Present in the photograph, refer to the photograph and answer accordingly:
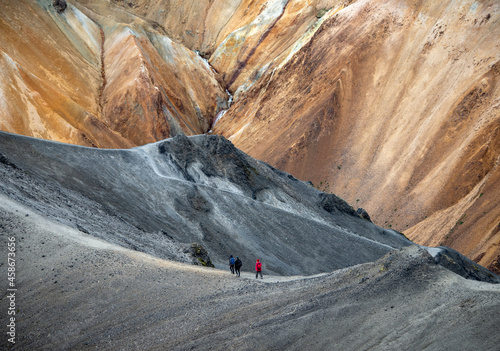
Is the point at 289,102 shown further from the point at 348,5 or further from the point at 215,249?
the point at 215,249

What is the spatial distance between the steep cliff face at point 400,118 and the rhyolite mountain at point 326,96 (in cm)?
15

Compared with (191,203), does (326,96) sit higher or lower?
higher

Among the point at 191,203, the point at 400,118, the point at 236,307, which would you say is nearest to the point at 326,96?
the point at 400,118

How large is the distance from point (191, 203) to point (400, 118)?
30595 mm

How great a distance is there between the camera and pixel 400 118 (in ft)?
171

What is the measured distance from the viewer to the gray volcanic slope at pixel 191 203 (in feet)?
71.7

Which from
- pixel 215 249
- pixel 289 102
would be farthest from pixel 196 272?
pixel 289 102

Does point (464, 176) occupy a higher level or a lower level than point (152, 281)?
higher

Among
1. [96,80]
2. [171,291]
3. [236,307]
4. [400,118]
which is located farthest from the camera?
[96,80]

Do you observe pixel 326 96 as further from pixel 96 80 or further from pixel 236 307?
pixel 236 307

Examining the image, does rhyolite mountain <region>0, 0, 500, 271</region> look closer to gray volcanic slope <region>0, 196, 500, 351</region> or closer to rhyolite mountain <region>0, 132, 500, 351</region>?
rhyolite mountain <region>0, 132, 500, 351</region>

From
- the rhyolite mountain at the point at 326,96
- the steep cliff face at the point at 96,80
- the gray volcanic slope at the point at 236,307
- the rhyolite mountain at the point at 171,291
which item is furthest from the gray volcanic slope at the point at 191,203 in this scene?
the steep cliff face at the point at 96,80

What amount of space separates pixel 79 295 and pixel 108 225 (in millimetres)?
9603

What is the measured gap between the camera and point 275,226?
32281 millimetres
